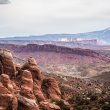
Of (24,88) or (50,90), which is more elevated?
(24,88)

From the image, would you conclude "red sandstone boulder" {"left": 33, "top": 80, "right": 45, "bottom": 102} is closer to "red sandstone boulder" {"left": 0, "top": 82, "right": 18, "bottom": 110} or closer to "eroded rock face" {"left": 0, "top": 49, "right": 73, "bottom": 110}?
"eroded rock face" {"left": 0, "top": 49, "right": 73, "bottom": 110}

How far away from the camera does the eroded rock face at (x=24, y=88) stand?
156 ft

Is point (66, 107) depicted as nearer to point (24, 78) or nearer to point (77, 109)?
point (77, 109)

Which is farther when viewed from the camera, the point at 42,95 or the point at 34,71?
the point at 34,71

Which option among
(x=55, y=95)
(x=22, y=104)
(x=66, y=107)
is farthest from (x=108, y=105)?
(x=22, y=104)

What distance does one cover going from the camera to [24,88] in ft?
179

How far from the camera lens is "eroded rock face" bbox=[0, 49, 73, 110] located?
156 ft

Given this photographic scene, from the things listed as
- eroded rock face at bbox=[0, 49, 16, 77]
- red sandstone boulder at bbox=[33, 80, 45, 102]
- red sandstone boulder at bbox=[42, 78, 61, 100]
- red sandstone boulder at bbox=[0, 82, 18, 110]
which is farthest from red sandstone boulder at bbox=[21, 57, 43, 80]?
red sandstone boulder at bbox=[0, 82, 18, 110]

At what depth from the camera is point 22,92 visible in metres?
53.2

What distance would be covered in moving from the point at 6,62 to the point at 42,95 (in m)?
7.05

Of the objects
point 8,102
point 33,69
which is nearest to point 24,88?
point 8,102

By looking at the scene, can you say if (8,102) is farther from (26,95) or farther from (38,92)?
(38,92)

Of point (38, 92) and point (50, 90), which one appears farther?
point (50, 90)

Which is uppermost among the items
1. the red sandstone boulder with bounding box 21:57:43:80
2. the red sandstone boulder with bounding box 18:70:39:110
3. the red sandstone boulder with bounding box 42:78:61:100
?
the red sandstone boulder with bounding box 21:57:43:80
